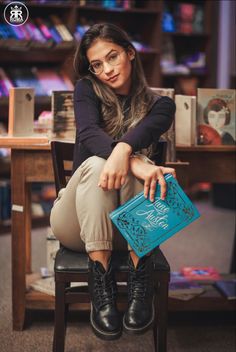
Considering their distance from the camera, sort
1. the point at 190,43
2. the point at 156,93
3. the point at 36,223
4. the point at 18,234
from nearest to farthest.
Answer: the point at 156,93, the point at 18,234, the point at 36,223, the point at 190,43

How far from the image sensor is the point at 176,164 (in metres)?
2.11

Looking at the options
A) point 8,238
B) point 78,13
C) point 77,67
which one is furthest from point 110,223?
point 78,13

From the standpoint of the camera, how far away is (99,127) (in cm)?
173

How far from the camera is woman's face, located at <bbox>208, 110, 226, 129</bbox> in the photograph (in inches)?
89.4

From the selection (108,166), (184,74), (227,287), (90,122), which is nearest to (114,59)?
(90,122)

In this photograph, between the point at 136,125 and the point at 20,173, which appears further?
the point at 20,173

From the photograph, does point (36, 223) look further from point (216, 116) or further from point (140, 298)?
point (140, 298)

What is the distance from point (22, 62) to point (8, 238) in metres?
1.35

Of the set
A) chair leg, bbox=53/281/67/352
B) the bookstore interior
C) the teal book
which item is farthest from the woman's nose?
chair leg, bbox=53/281/67/352

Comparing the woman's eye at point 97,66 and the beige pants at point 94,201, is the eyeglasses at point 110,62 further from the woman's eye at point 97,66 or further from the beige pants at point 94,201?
the beige pants at point 94,201

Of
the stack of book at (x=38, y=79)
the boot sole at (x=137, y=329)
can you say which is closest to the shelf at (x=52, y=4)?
the stack of book at (x=38, y=79)

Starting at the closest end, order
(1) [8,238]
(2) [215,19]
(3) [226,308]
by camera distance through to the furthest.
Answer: (3) [226,308] → (1) [8,238] → (2) [215,19]

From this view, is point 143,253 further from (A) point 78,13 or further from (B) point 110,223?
(A) point 78,13

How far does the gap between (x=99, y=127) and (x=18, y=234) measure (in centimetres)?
65
